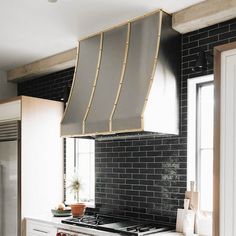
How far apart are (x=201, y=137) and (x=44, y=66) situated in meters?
2.46

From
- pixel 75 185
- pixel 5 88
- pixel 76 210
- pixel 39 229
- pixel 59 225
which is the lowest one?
pixel 39 229

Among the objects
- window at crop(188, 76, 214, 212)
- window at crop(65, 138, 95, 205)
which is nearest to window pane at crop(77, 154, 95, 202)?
window at crop(65, 138, 95, 205)

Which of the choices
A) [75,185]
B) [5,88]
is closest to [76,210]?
[75,185]

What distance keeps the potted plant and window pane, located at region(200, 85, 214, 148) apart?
153 cm

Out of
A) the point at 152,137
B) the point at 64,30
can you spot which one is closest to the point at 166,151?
the point at 152,137

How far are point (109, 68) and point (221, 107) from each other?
1.60 m

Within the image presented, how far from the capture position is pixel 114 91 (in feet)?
12.7

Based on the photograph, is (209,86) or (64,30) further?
(64,30)

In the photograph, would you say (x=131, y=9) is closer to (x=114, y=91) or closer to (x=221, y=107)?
(x=114, y=91)

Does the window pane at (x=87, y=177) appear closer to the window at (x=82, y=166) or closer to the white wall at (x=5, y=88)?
the window at (x=82, y=166)

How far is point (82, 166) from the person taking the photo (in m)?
5.34

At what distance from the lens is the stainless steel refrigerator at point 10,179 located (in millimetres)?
4785

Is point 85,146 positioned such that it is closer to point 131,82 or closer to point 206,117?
point 131,82

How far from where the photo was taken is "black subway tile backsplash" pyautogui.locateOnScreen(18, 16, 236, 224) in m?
3.79
